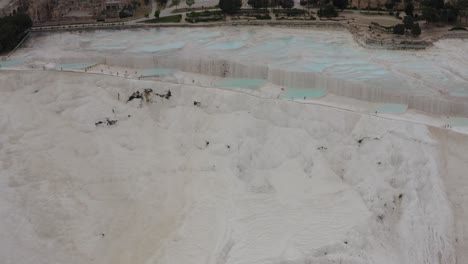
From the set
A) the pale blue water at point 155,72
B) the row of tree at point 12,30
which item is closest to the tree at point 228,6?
the pale blue water at point 155,72

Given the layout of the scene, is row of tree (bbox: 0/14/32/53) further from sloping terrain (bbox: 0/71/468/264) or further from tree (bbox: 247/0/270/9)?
tree (bbox: 247/0/270/9)

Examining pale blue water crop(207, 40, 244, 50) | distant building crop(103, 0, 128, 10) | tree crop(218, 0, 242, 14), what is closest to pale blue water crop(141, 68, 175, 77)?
pale blue water crop(207, 40, 244, 50)

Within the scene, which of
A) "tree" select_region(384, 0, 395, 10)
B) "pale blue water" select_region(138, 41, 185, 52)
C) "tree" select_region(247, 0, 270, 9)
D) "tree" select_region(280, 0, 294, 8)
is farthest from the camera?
"tree" select_region(384, 0, 395, 10)

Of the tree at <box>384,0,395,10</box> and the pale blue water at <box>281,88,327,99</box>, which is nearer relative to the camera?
the pale blue water at <box>281,88,327,99</box>

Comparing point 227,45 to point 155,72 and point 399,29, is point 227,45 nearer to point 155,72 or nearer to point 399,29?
point 155,72

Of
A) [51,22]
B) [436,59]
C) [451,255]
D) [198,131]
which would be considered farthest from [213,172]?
[51,22]

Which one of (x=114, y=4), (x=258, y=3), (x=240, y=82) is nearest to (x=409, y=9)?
(x=258, y=3)

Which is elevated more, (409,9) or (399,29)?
(409,9)
